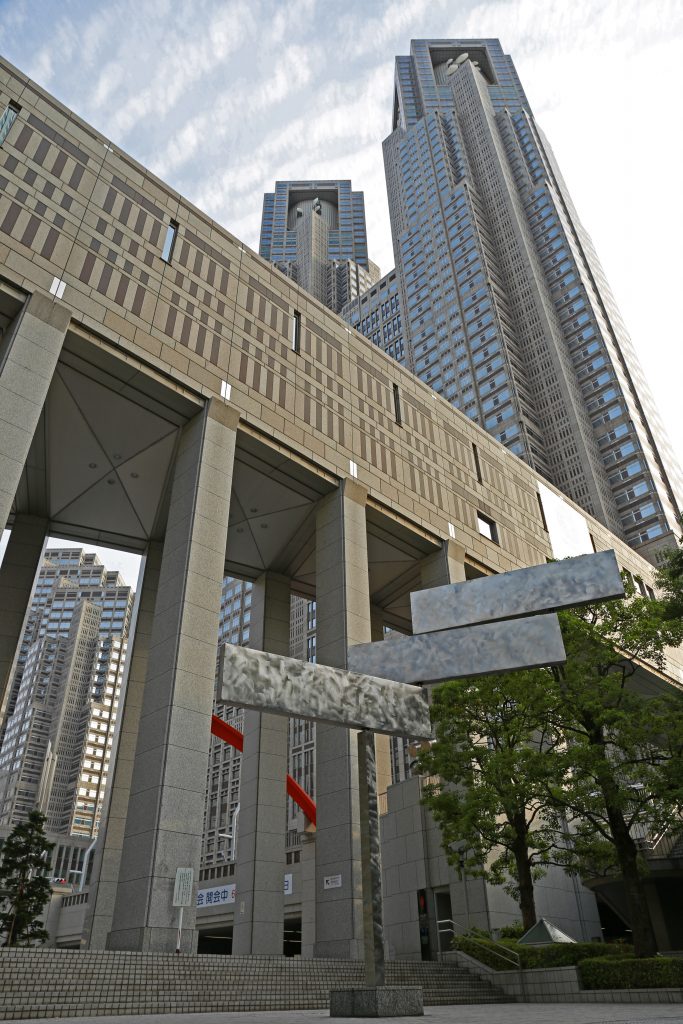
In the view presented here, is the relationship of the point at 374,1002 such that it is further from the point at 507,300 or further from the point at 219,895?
the point at 507,300

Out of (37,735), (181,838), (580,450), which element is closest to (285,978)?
(181,838)

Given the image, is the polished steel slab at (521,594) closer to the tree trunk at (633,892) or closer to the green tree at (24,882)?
the tree trunk at (633,892)

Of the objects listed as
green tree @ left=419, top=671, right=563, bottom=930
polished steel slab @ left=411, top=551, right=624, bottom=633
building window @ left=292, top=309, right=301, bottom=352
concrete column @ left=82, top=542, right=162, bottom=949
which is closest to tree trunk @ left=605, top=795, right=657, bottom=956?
green tree @ left=419, top=671, right=563, bottom=930

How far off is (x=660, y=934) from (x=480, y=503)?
21309 mm

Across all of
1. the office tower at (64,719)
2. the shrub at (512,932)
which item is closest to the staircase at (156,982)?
the shrub at (512,932)

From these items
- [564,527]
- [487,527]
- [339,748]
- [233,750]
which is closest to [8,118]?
[339,748]

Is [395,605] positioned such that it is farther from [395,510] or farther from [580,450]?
[580,450]

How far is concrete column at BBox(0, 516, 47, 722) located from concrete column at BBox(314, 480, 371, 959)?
11337mm

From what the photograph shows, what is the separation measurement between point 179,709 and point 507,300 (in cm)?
10336

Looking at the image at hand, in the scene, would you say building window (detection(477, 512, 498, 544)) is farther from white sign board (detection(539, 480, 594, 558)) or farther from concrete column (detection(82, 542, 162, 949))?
concrete column (detection(82, 542, 162, 949))

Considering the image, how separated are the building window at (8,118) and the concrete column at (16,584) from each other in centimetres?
1473

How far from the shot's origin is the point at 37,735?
151 m

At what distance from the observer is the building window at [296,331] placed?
100ft

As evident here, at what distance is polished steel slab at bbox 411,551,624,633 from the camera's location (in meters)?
11.3
